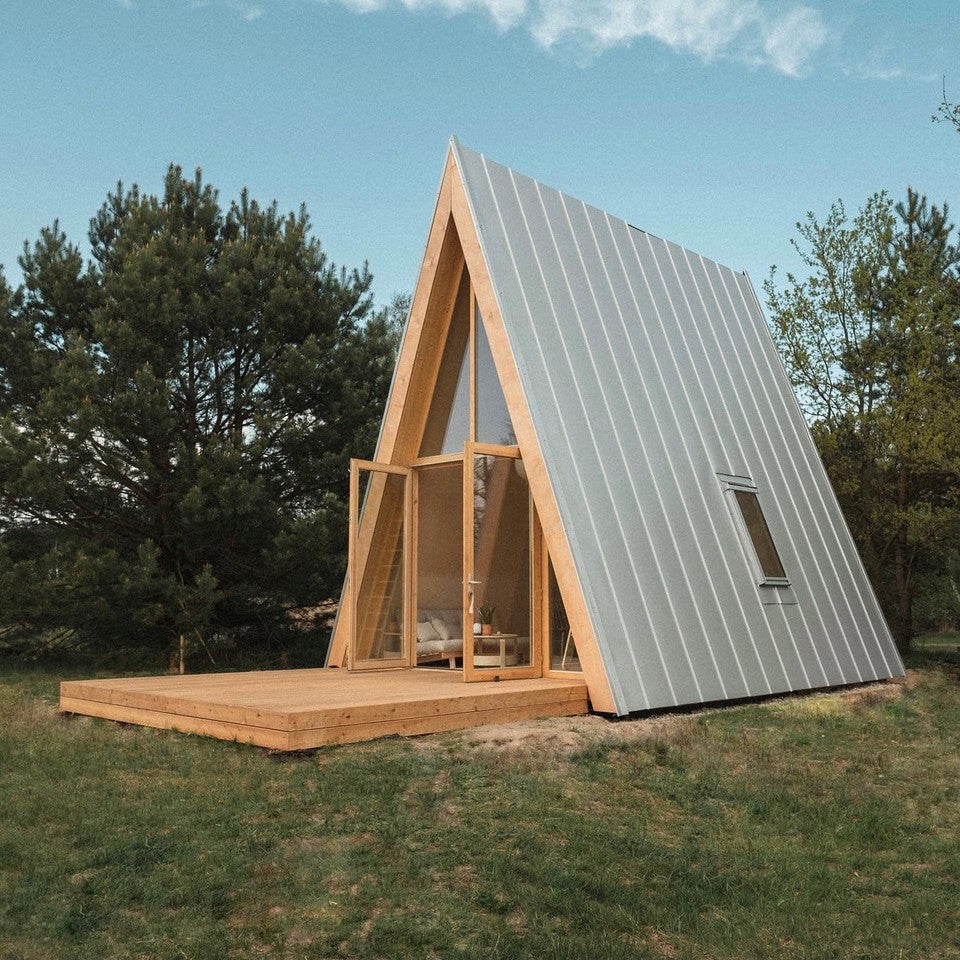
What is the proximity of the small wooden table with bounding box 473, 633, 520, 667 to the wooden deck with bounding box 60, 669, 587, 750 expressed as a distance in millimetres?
259

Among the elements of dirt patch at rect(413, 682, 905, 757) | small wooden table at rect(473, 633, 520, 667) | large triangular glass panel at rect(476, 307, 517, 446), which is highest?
large triangular glass panel at rect(476, 307, 517, 446)

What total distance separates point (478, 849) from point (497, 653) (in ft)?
14.8

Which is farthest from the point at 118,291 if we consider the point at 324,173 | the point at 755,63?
the point at 755,63

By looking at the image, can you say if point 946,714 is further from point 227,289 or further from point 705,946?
point 227,289

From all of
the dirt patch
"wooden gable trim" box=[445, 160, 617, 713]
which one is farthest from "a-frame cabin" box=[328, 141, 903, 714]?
the dirt patch

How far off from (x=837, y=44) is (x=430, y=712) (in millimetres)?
10845

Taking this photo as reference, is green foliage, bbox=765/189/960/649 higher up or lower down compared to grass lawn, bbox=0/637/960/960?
higher up

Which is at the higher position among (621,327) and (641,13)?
(641,13)

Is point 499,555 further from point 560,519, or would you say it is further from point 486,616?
point 560,519

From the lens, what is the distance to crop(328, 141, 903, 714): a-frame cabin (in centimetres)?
808

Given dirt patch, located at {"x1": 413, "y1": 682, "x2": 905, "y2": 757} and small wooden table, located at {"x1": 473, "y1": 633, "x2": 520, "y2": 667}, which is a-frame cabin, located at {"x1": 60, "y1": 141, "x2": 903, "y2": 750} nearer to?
small wooden table, located at {"x1": 473, "y1": 633, "x2": 520, "y2": 667}

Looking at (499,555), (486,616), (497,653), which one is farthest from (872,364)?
A: (497,653)

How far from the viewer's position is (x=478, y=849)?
407 cm

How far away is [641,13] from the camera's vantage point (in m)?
13.5
